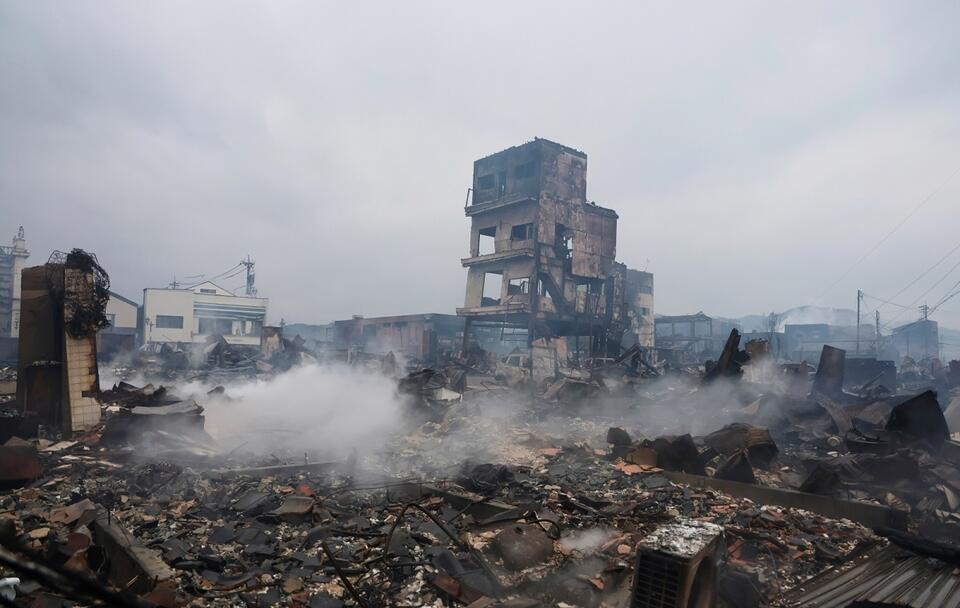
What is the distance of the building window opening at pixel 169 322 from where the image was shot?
160ft

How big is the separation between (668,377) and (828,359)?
5.53m

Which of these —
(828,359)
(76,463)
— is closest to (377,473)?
(76,463)

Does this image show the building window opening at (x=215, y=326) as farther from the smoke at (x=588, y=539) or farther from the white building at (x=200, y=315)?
the smoke at (x=588, y=539)

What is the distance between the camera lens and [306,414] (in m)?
12.8

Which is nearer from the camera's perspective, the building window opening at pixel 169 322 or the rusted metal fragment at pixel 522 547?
the rusted metal fragment at pixel 522 547

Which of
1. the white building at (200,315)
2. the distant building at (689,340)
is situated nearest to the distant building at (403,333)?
the white building at (200,315)

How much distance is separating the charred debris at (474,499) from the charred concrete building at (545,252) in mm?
11335

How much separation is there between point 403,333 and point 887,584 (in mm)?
33078

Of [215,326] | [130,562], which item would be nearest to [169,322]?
[215,326]

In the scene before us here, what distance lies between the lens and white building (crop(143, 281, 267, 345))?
Result: 159 ft

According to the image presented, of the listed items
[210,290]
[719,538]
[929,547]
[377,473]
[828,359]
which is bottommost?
[377,473]

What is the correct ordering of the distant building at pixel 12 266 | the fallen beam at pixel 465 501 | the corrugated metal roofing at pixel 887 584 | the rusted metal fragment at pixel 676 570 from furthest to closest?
1. the distant building at pixel 12 266
2. the fallen beam at pixel 465 501
3. the corrugated metal roofing at pixel 887 584
4. the rusted metal fragment at pixel 676 570

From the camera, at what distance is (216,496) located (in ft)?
21.7

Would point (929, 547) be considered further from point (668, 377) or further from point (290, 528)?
point (668, 377)
